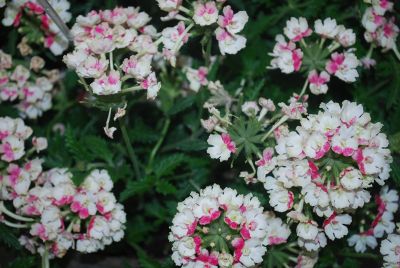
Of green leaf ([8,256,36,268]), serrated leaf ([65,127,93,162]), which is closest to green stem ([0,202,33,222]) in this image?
green leaf ([8,256,36,268])

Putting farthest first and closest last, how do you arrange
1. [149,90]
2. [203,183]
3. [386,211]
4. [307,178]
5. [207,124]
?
[203,183] → [386,211] → [207,124] → [149,90] → [307,178]

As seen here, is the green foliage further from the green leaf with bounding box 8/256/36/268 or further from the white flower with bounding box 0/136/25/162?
the white flower with bounding box 0/136/25/162

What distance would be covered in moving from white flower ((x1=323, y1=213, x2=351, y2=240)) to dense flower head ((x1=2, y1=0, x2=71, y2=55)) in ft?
4.51

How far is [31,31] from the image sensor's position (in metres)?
2.49

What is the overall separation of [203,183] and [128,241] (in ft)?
1.58

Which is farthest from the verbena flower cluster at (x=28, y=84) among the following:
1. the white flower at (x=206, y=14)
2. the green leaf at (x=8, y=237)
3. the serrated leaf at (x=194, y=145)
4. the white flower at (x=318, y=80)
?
the white flower at (x=318, y=80)

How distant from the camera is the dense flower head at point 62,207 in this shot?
83.4 inches

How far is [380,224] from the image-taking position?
226 centimetres

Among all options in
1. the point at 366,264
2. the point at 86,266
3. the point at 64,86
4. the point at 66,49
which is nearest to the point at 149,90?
the point at 66,49

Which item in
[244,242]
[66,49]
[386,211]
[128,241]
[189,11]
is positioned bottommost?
[128,241]

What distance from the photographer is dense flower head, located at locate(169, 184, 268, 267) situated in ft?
5.98

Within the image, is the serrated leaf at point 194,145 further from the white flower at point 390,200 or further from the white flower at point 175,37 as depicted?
the white flower at point 390,200

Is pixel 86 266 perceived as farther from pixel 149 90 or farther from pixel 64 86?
pixel 149 90

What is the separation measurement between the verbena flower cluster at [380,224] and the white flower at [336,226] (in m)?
0.38
